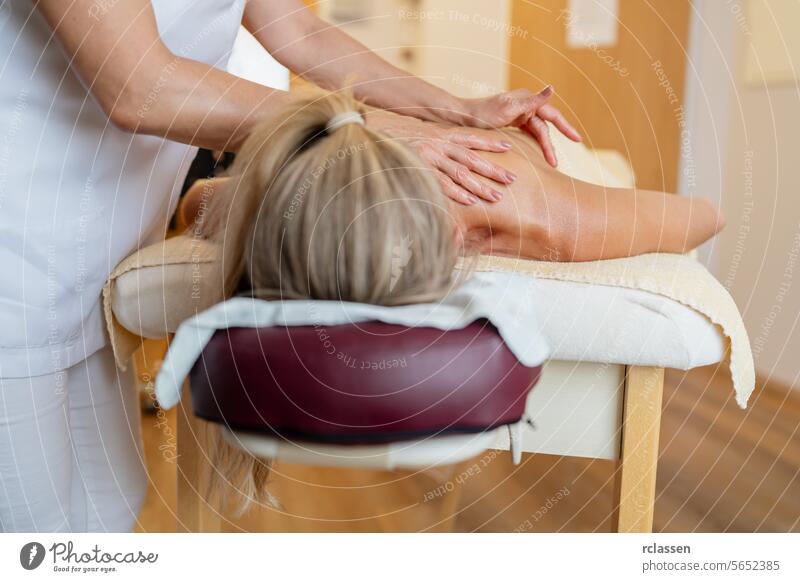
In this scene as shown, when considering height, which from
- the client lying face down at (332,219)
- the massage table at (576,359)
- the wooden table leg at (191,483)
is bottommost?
the wooden table leg at (191,483)

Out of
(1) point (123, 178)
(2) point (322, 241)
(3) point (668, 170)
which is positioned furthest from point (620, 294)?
(3) point (668, 170)

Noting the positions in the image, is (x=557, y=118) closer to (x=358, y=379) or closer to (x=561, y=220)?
(x=561, y=220)

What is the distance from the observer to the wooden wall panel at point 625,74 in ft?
2.96

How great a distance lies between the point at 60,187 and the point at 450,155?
308 millimetres

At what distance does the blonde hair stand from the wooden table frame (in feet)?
0.45

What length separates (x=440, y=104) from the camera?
766mm

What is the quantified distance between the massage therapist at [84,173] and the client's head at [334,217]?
36 mm

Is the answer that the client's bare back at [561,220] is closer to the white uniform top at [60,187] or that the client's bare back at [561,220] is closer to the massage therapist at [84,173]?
the massage therapist at [84,173]

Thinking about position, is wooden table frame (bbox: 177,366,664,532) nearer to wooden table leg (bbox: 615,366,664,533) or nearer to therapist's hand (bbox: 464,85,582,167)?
wooden table leg (bbox: 615,366,664,533)

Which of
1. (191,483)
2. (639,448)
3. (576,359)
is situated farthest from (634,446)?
(191,483)

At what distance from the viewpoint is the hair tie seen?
54cm

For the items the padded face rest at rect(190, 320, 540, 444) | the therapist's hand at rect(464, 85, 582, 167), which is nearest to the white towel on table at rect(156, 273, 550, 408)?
the padded face rest at rect(190, 320, 540, 444)

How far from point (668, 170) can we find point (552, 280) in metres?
0.66

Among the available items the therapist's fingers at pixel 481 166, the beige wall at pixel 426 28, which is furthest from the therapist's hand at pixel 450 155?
the beige wall at pixel 426 28
